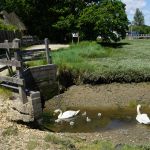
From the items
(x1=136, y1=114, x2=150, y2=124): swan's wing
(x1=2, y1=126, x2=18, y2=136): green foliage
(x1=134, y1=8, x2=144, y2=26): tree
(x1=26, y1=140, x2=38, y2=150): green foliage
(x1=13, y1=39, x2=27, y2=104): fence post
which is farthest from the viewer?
(x1=134, y1=8, x2=144, y2=26): tree

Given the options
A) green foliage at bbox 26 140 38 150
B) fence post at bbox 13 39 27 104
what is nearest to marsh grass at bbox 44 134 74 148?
green foliage at bbox 26 140 38 150

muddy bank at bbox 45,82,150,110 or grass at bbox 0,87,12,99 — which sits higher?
grass at bbox 0,87,12,99

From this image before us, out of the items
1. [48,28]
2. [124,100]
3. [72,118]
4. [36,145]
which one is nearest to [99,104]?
[124,100]

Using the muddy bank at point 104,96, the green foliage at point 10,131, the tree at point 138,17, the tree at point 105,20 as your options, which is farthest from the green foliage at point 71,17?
the tree at point 138,17

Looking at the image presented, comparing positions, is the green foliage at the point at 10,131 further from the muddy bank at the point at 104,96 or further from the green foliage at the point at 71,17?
the green foliage at the point at 71,17

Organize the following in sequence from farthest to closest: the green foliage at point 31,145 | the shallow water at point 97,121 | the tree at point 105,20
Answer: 1. the tree at point 105,20
2. the shallow water at point 97,121
3. the green foliage at point 31,145

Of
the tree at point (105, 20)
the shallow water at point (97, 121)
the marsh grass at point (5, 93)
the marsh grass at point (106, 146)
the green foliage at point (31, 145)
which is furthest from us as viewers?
the tree at point (105, 20)

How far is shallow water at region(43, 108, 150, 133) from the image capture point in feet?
49.7

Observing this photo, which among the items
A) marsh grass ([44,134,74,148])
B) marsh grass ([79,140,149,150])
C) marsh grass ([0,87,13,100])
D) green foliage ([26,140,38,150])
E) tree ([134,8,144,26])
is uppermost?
marsh grass ([0,87,13,100])

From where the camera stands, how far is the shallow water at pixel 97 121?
15.1 meters

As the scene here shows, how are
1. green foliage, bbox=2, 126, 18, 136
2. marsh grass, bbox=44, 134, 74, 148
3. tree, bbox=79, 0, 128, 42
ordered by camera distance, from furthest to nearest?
tree, bbox=79, 0, 128, 42
green foliage, bbox=2, 126, 18, 136
marsh grass, bbox=44, 134, 74, 148

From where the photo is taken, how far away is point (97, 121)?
1620cm

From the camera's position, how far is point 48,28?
47156 millimetres

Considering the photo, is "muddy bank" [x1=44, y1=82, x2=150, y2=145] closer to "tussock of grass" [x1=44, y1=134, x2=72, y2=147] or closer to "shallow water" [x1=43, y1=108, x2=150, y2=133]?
"shallow water" [x1=43, y1=108, x2=150, y2=133]
